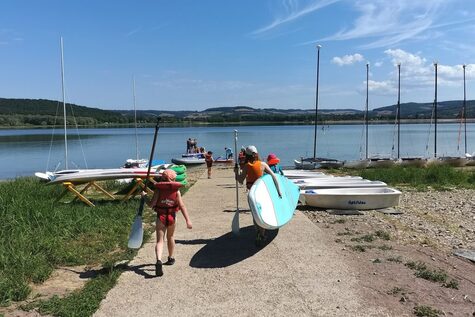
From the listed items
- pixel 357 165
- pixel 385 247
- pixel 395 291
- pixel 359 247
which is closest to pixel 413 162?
pixel 357 165

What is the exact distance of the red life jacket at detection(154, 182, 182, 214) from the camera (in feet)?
20.5

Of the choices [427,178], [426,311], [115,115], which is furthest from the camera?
[115,115]

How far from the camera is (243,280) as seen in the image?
5805 millimetres

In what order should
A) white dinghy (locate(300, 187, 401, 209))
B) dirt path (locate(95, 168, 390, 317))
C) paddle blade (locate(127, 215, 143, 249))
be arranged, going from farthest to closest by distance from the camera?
1. white dinghy (locate(300, 187, 401, 209))
2. paddle blade (locate(127, 215, 143, 249))
3. dirt path (locate(95, 168, 390, 317))

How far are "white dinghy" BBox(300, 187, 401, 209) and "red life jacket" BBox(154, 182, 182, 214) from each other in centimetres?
571

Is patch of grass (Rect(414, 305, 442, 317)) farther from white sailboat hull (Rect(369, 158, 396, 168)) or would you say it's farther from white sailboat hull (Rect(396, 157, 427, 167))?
white sailboat hull (Rect(396, 157, 427, 167))

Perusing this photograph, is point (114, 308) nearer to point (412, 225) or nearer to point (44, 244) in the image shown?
point (44, 244)

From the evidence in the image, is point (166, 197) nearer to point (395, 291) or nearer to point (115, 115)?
point (395, 291)

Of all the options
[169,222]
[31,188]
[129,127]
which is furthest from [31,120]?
[169,222]

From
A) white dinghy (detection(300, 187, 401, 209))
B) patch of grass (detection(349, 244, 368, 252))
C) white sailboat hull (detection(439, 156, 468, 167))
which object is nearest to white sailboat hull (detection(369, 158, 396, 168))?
white sailboat hull (detection(439, 156, 468, 167))

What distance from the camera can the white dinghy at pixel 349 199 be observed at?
37.0ft

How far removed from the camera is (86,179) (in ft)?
38.5

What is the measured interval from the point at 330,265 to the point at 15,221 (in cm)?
566

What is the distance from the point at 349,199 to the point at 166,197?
20.8 ft
